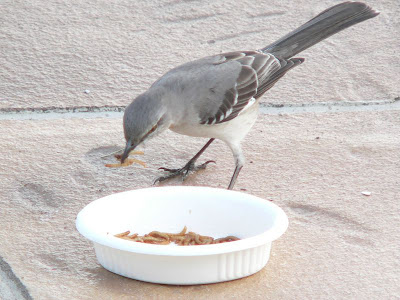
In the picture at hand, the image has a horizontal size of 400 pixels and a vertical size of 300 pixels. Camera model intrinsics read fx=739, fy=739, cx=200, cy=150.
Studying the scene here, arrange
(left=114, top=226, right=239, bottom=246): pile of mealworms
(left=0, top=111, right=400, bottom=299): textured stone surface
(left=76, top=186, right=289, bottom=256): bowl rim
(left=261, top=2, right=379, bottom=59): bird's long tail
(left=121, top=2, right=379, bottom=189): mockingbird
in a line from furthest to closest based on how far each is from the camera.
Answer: (left=261, top=2, right=379, bottom=59): bird's long tail < (left=121, top=2, right=379, bottom=189): mockingbird < (left=114, top=226, right=239, bottom=246): pile of mealworms < (left=0, top=111, right=400, bottom=299): textured stone surface < (left=76, top=186, right=289, bottom=256): bowl rim

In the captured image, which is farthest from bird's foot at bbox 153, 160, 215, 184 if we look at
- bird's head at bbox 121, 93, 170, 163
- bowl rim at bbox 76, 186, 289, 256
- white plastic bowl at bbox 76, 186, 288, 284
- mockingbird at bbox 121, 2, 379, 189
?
bowl rim at bbox 76, 186, 289, 256

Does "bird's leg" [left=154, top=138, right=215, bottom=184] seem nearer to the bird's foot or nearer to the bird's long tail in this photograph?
the bird's foot

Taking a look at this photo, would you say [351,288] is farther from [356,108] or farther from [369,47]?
[369,47]

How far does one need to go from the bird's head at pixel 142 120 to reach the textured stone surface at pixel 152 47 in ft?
3.20

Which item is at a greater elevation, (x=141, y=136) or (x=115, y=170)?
(x=141, y=136)

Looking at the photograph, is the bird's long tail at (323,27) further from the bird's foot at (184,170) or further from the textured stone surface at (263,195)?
the bird's foot at (184,170)

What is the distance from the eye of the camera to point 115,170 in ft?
15.0

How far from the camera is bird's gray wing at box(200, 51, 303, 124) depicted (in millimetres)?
4652

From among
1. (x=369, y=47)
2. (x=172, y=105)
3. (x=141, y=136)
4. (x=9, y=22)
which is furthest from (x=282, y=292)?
(x=9, y=22)

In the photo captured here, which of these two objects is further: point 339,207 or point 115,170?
point 115,170

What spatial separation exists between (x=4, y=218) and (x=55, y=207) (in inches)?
11.4

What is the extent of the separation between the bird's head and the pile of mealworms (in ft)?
2.04

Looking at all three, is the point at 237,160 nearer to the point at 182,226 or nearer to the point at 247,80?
the point at 247,80

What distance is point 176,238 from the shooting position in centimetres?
367
